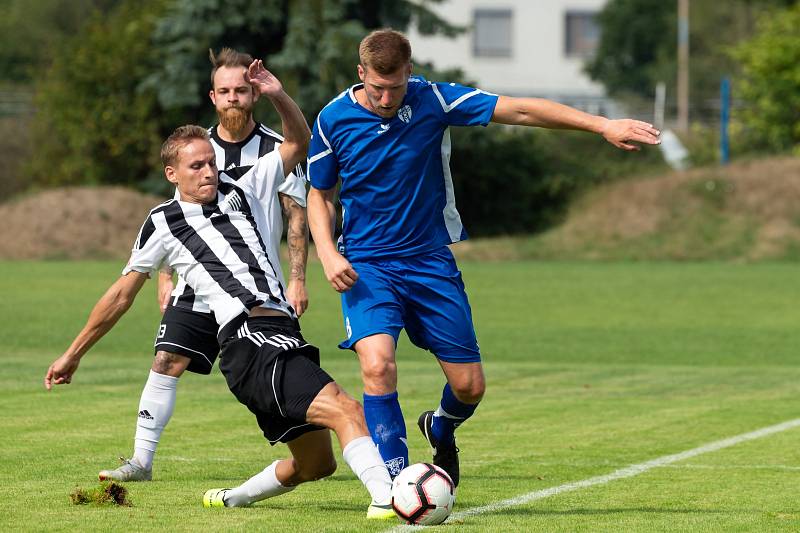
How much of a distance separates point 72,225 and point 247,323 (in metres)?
32.4

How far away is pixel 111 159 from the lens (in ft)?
147

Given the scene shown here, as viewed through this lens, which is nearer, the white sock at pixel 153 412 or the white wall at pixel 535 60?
the white sock at pixel 153 412

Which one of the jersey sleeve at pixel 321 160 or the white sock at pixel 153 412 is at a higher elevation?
the jersey sleeve at pixel 321 160

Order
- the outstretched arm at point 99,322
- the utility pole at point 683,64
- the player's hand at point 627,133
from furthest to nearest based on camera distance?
the utility pole at point 683,64 → the outstretched arm at point 99,322 → the player's hand at point 627,133

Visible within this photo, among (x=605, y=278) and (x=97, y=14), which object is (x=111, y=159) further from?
(x=605, y=278)

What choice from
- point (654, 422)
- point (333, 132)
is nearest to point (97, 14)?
point (654, 422)

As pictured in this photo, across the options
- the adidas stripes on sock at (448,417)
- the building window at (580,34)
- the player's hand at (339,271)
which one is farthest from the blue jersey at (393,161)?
the building window at (580,34)

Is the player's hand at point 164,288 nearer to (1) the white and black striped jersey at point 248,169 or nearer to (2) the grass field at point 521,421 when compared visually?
(1) the white and black striped jersey at point 248,169

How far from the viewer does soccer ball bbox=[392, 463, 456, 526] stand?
21.3 ft

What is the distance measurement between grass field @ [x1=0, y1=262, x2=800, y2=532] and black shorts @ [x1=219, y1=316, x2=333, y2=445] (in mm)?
465

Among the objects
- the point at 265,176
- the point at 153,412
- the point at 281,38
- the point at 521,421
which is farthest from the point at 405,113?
the point at 281,38

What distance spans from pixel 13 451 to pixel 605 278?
2306 centimetres

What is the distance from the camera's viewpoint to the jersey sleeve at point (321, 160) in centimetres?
763

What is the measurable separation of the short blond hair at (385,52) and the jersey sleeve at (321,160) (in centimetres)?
51
